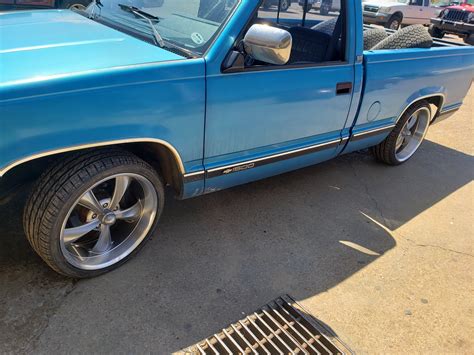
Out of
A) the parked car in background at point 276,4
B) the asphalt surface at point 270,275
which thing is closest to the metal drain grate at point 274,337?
the asphalt surface at point 270,275

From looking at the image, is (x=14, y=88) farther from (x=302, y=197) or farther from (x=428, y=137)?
(x=428, y=137)

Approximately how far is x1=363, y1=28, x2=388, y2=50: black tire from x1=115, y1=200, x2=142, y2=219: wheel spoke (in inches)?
123

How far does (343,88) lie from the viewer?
122 inches

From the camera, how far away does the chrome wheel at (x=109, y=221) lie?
2.42 metres

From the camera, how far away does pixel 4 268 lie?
2.50 m

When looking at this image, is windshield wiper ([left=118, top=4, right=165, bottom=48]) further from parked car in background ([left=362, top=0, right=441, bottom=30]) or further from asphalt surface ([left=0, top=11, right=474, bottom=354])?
parked car in background ([left=362, top=0, right=441, bottom=30])

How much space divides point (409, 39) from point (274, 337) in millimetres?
2992

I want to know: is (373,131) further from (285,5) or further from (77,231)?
(77,231)

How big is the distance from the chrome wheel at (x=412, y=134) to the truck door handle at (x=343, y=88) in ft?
4.85

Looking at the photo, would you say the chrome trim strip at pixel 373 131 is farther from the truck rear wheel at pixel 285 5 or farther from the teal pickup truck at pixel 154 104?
the truck rear wheel at pixel 285 5

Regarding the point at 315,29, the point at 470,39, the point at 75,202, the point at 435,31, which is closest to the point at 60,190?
the point at 75,202

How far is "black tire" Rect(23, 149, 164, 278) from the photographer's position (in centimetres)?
216

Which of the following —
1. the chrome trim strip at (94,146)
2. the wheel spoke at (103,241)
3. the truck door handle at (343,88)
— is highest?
the truck door handle at (343,88)

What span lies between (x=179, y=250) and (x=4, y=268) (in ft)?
3.53
